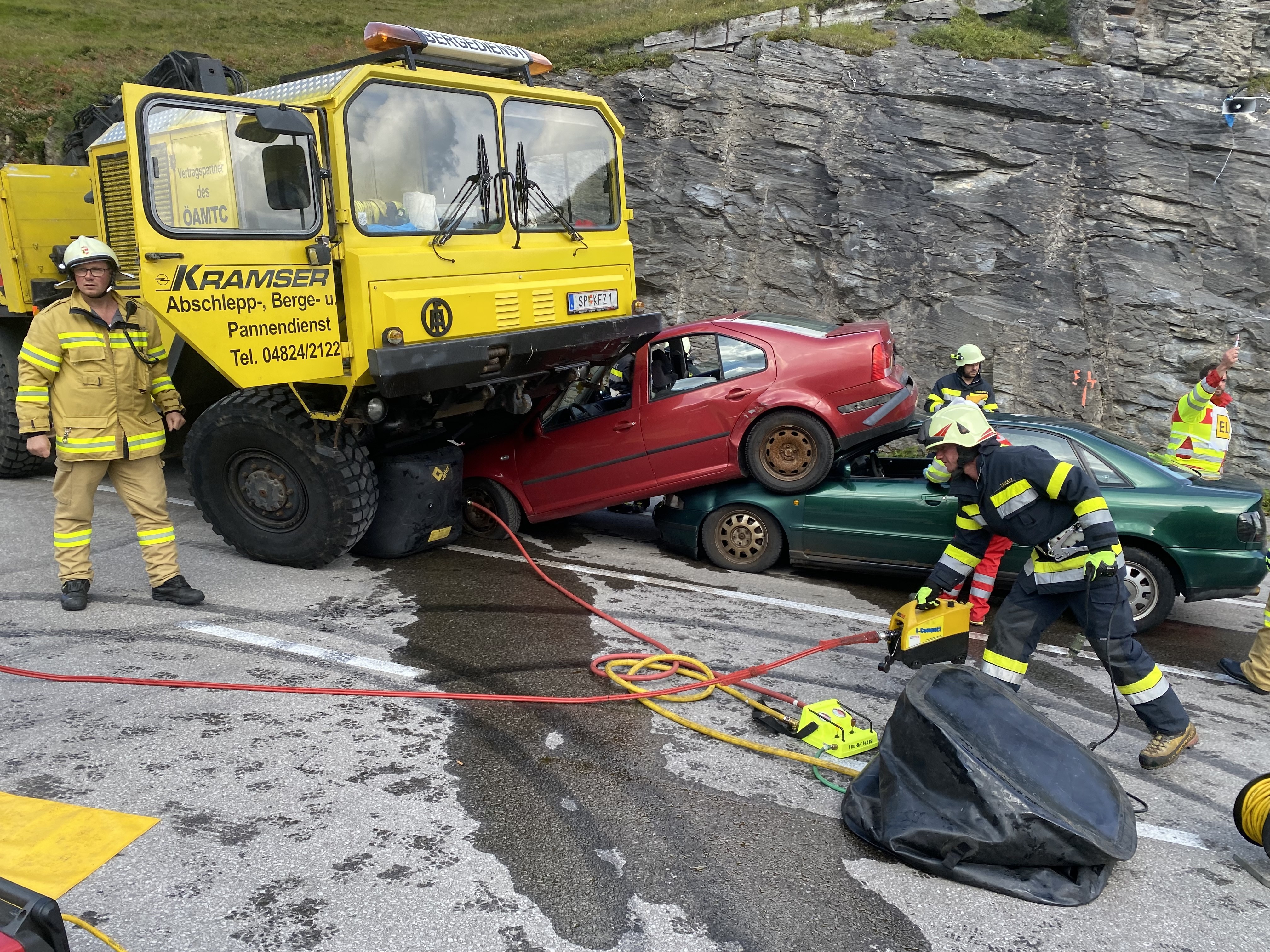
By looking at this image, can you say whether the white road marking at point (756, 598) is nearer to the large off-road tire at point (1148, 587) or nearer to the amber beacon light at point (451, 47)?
the large off-road tire at point (1148, 587)

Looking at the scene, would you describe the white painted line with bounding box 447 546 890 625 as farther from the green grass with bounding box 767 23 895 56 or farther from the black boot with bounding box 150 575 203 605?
the green grass with bounding box 767 23 895 56

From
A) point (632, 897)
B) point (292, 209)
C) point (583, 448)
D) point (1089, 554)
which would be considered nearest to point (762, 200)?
point (583, 448)

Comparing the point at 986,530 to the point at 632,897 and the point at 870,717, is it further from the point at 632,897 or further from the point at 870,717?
the point at 632,897

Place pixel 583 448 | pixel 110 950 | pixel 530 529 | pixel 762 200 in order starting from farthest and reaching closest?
pixel 762 200
pixel 530 529
pixel 583 448
pixel 110 950

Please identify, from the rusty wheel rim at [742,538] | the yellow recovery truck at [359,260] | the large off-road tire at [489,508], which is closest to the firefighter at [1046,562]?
the rusty wheel rim at [742,538]

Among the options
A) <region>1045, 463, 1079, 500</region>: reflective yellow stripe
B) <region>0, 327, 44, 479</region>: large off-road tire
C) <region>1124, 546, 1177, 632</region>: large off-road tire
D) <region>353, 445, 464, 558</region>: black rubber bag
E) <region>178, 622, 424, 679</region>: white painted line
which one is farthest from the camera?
<region>0, 327, 44, 479</region>: large off-road tire

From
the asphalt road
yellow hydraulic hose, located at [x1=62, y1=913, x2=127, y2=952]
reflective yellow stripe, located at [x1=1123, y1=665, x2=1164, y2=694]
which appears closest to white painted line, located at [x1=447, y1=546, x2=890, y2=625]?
the asphalt road

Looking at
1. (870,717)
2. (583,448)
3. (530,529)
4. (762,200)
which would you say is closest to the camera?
(870,717)

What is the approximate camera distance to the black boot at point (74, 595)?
201 inches

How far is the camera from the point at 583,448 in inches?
278

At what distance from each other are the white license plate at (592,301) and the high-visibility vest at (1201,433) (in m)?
4.87

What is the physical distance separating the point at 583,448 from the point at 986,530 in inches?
135

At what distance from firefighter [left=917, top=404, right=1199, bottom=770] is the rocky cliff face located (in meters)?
8.08

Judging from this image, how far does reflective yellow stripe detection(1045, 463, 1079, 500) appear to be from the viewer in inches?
158
